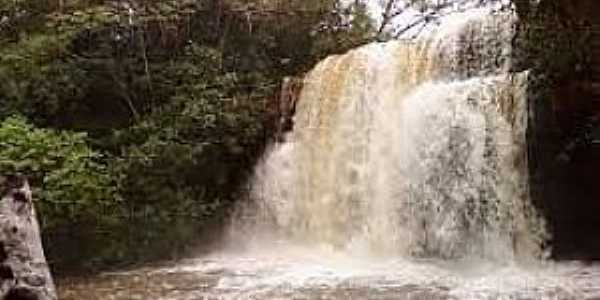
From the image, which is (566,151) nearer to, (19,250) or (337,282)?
(337,282)

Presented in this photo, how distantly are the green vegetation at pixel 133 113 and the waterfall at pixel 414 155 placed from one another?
87 centimetres

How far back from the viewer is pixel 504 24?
1096 centimetres

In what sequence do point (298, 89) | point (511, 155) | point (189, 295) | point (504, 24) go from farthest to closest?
point (298, 89)
point (504, 24)
point (511, 155)
point (189, 295)

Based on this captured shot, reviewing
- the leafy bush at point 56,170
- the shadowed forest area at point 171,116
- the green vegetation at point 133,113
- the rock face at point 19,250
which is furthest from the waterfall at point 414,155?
the rock face at point 19,250

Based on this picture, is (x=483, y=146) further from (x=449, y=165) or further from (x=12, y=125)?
(x=12, y=125)

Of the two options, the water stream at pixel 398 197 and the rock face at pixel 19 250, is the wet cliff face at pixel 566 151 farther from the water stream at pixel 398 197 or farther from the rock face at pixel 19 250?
the rock face at pixel 19 250

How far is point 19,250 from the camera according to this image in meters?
3.58

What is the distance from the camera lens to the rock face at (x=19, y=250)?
349cm

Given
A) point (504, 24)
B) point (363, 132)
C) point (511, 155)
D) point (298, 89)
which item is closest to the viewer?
point (511, 155)

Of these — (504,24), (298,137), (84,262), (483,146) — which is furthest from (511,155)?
(84,262)

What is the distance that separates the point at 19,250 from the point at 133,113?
32.0 ft

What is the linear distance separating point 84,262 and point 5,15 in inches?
173

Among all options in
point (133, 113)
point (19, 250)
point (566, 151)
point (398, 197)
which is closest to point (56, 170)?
point (133, 113)

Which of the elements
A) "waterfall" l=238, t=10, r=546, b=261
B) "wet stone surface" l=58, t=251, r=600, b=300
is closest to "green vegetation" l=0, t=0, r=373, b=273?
"waterfall" l=238, t=10, r=546, b=261
